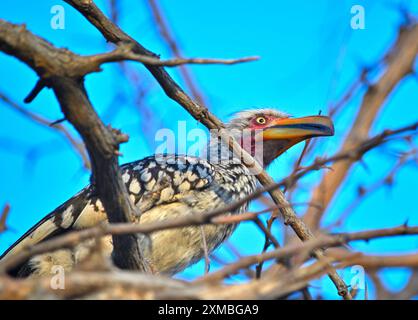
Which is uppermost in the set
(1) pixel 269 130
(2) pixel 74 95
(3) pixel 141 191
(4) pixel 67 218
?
(1) pixel 269 130

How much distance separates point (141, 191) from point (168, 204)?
8.3 inches

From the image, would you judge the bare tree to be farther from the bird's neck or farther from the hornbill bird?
the bird's neck

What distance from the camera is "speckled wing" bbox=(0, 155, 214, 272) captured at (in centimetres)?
416

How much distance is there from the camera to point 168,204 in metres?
4.32

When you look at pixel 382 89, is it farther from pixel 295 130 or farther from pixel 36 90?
pixel 36 90

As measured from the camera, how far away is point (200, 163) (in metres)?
4.66

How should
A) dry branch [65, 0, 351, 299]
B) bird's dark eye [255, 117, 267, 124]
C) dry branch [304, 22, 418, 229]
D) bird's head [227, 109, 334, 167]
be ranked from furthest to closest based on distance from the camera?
dry branch [304, 22, 418, 229] → bird's dark eye [255, 117, 267, 124] → bird's head [227, 109, 334, 167] → dry branch [65, 0, 351, 299]

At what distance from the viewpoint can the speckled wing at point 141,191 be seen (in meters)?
4.16

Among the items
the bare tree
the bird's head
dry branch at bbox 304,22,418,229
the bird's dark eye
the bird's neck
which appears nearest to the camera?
the bare tree

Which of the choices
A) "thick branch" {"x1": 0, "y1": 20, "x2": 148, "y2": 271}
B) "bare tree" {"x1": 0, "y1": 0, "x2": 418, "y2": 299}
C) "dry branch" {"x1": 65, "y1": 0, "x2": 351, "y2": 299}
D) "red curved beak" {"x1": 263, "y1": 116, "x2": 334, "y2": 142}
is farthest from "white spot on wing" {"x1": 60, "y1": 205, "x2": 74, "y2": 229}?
"red curved beak" {"x1": 263, "y1": 116, "x2": 334, "y2": 142}

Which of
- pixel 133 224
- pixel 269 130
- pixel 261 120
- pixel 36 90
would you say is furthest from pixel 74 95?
pixel 261 120
